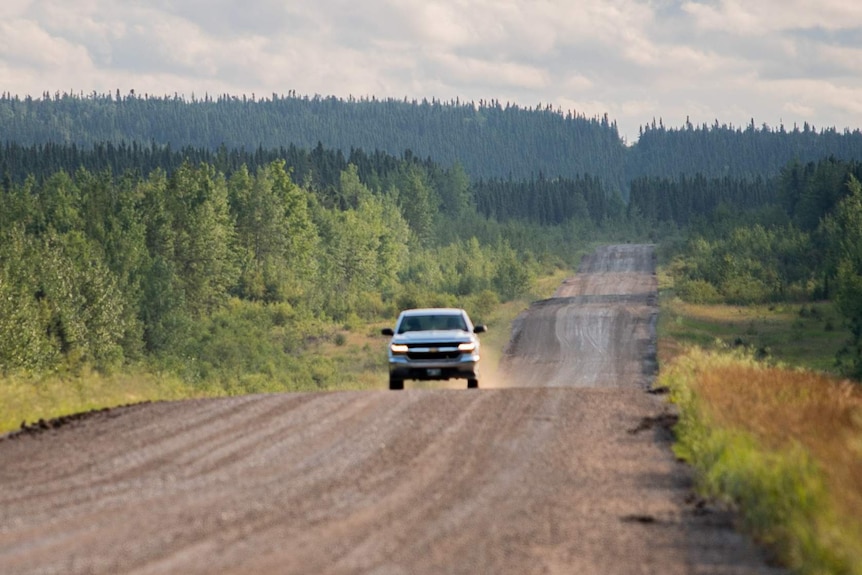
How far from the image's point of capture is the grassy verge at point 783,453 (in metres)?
9.43

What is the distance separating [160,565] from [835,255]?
84.4 metres

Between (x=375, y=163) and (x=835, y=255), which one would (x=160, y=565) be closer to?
(x=835, y=255)

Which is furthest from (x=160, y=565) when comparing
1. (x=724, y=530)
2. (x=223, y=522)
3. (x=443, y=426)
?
(x=443, y=426)

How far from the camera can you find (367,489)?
13852mm

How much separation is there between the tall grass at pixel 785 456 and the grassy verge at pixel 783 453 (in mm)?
11

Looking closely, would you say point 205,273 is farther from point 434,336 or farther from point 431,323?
point 434,336

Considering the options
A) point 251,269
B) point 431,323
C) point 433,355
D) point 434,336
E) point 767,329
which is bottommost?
point 767,329

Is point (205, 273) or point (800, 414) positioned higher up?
point (800, 414)

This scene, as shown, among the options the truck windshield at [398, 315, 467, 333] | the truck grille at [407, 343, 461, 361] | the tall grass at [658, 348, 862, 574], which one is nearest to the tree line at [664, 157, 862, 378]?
the truck windshield at [398, 315, 467, 333]

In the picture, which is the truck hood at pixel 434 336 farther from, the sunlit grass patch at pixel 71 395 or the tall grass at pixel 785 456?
the tall grass at pixel 785 456

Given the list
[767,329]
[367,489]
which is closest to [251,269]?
[767,329]

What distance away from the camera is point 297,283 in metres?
96.3

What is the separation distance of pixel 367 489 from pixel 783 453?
14.3 ft

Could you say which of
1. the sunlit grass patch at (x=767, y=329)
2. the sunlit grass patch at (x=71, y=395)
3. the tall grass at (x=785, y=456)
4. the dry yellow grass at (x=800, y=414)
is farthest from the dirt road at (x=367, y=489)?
the sunlit grass patch at (x=767, y=329)
